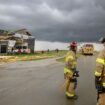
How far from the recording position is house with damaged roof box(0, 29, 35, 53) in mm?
67512

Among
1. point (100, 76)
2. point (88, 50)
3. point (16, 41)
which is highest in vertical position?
point (16, 41)

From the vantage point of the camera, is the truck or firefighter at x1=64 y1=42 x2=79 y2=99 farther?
the truck

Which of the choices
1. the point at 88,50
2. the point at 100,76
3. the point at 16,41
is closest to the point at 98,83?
the point at 100,76

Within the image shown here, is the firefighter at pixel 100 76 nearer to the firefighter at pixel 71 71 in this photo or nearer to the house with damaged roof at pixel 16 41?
the firefighter at pixel 71 71

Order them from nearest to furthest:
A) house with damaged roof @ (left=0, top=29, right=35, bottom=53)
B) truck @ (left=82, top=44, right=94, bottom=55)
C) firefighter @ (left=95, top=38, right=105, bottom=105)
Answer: firefighter @ (left=95, top=38, right=105, bottom=105), truck @ (left=82, top=44, right=94, bottom=55), house with damaged roof @ (left=0, top=29, right=35, bottom=53)

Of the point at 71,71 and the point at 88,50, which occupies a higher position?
the point at 71,71

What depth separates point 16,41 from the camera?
71.5m

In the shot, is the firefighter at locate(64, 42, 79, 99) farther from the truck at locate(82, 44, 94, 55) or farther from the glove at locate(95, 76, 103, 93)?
the truck at locate(82, 44, 94, 55)

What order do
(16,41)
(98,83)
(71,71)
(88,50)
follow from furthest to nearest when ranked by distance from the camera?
(16,41), (88,50), (71,71), (98,83)

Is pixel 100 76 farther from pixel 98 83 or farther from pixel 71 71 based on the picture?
pixel 71 71

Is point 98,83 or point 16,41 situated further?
point 16,41

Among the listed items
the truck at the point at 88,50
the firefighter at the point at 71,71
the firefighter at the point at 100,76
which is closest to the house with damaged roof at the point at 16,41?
the truck at the point at 88,50

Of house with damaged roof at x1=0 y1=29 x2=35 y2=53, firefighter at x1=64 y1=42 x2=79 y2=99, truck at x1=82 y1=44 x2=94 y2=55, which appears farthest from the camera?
house with damaged roof at x1=0 y1=29 x2=35 y2=53

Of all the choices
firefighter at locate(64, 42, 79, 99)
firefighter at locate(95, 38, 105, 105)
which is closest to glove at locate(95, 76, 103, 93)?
firefighter at locate(95, 38, 105, 105)
